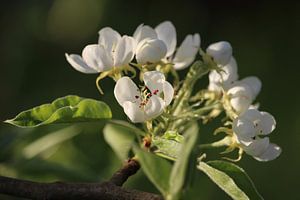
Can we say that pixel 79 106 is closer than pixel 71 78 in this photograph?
Yes

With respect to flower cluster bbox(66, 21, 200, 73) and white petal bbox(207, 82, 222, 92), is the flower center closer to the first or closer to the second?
flower cluster bbox(66, 21, 200, 73)

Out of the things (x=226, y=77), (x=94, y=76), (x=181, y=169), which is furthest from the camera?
(x=94, y=76)

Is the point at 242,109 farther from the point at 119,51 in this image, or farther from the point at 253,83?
the point at 119,51

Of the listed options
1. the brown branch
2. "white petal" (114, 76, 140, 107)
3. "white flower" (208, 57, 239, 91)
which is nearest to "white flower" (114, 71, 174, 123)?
"white petal" (114, 76, 140, 107)

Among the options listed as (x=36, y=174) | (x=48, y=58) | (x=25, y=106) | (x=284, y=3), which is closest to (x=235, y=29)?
(x=284, y=3)

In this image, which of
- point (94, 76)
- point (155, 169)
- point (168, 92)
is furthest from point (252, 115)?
point (94, 76)

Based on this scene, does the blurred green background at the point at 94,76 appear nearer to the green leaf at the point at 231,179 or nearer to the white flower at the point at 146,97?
the white flower at the point at 146,97

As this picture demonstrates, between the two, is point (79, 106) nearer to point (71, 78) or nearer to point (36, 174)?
point (36, 174)
